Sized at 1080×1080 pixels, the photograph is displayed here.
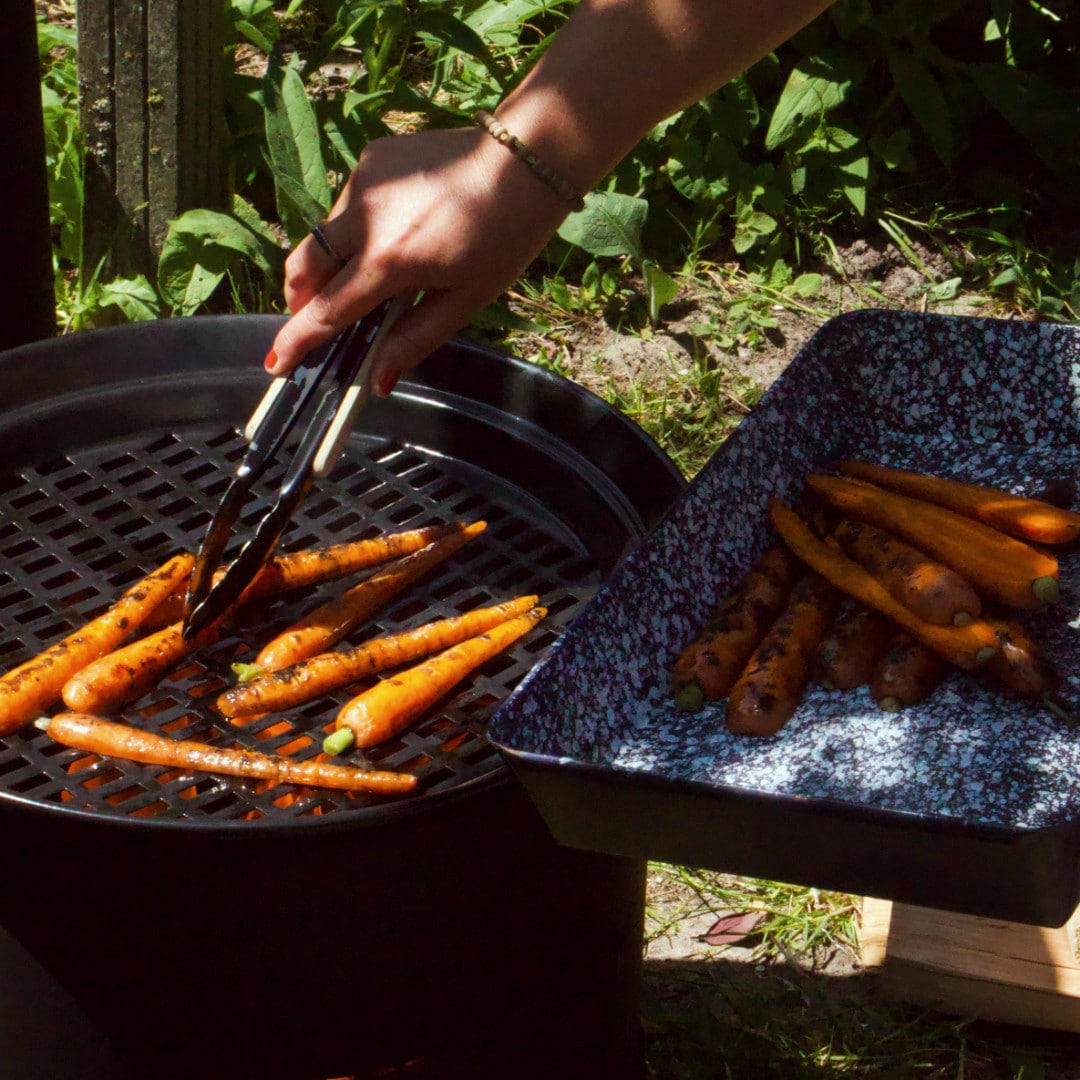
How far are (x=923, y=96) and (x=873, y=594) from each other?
2.79 m

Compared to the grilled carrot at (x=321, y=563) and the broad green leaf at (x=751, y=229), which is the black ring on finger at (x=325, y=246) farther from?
the broad green leaf at (x=751, y=229)

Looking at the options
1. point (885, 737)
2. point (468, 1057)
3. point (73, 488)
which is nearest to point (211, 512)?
point (73, 488)

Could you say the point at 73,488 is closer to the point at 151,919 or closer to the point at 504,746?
the point at 151,919

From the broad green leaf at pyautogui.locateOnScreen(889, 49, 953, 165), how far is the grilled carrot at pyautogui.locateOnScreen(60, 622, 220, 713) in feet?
10.5

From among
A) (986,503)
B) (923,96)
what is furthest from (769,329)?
(986,503)

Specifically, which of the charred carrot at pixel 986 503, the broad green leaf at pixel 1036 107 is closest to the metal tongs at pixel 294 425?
the charred carrot at pixel 986 503

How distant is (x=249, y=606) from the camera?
209cm

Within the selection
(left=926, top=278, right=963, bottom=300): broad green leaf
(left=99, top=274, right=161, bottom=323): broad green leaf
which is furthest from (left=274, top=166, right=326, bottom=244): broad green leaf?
(left=926, top=278, right=963, bottom=300): broad green leaf

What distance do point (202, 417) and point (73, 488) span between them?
0.27 m

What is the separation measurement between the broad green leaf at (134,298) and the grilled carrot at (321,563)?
2086 millimetres

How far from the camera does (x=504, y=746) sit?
1.43m

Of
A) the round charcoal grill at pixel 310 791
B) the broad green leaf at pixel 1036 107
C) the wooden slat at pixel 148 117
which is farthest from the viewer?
the broad green leaf at pixel 1036 107

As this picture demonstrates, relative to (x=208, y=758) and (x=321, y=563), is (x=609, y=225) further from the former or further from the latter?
(x=208, y=758)

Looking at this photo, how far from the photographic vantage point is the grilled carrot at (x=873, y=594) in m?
1.81
